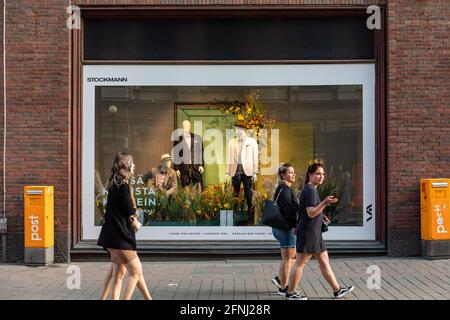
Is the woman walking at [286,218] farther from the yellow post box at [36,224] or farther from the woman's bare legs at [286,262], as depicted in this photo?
the yellow post box at [36,224]

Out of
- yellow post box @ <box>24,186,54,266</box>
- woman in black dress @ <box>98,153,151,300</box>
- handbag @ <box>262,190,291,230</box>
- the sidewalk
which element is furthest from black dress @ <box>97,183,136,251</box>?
Answer: yellow post box @ <box>24,186,54,266</box>

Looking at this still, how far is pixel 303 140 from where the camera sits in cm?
1284

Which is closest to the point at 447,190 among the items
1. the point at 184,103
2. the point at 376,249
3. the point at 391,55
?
the point at 376,249

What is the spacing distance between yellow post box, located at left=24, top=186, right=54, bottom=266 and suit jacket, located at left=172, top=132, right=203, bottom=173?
8.15 ft

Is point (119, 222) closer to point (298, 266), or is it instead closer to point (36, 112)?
point (298, 266)

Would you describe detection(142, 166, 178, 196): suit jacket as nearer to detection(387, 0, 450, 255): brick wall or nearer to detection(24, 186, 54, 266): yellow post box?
detection(24, 186, 54, 266): yellow post box

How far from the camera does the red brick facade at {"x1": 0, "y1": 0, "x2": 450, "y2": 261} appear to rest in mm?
12031

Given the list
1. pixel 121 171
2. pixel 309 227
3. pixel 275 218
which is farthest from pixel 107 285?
pixel 309 227

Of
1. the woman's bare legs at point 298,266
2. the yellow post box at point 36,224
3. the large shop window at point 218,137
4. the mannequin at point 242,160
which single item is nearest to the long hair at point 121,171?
the woman's bare legs at point 298,266

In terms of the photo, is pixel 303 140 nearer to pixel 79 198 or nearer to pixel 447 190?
pixel 447 190

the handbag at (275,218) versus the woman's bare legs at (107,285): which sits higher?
the handbag at (275,218)

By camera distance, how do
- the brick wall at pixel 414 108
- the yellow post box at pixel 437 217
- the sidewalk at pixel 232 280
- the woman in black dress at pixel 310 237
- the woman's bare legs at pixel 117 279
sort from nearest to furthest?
1. the woman's bare legs at pixel 117 279
2. the woman in black dress at pixel 310 237
3. the sidewalk at pixel 232 280
4. the yellow post box at pixel 437 217
5. the brick wall at pixel 414 108

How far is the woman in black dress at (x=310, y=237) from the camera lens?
8.50 metres

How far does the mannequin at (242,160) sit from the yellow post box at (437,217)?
3.15 metres
